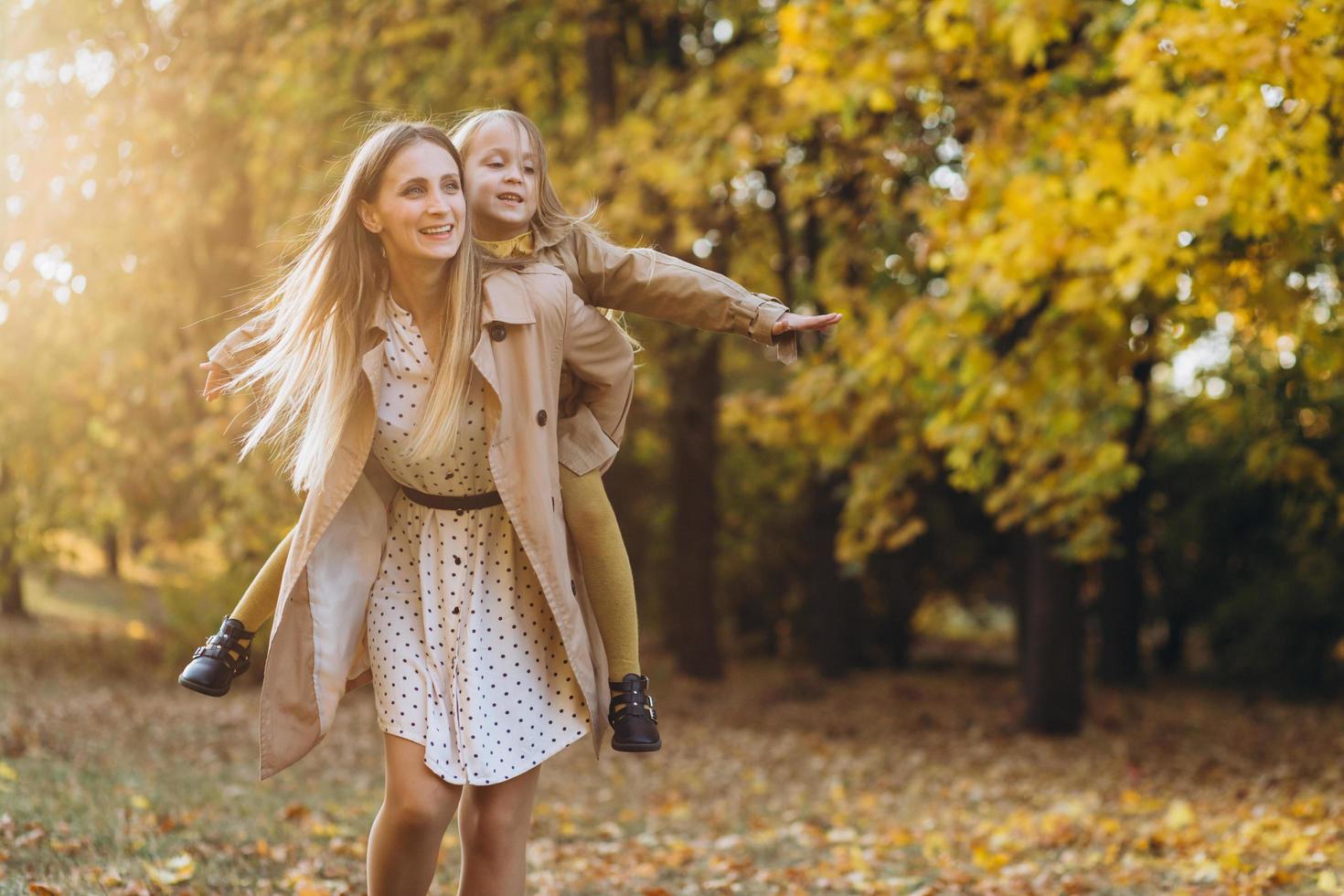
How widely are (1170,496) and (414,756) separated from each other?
1410cm

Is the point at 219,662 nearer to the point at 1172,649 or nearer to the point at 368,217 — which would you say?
the point at 368,217

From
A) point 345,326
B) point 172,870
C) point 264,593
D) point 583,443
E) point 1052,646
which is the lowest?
point 1052,646

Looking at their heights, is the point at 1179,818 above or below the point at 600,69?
below

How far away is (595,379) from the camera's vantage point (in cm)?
310

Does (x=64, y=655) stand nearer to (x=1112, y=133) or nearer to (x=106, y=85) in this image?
(x=106, y=85)

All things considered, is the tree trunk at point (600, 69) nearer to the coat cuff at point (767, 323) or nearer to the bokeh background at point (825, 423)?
the bokeh background at point (825, 423)

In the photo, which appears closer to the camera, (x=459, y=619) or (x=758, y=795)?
(x=459, y=619)

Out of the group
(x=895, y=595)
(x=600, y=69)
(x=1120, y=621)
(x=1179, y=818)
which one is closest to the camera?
(x=1179, y=818)

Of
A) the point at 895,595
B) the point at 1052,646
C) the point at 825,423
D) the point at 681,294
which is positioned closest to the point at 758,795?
the point at 825,423

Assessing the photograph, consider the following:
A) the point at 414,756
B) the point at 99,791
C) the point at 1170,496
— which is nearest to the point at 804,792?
the point at 99,791

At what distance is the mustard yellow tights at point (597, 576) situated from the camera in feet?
10.0

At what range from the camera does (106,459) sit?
458 inches

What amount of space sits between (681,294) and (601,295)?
22cm

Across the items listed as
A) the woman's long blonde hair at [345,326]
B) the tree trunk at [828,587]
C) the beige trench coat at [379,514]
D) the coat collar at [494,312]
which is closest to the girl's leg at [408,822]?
the beige trench coat at [379,514]
